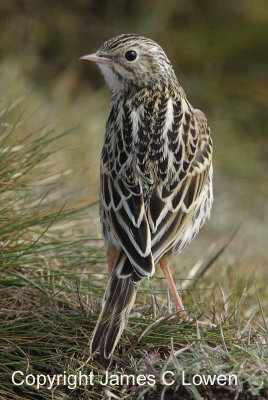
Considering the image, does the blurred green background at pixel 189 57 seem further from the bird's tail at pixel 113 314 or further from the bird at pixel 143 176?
the bird's tail at pixel 113 314

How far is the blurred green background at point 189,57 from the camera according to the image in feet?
33.0

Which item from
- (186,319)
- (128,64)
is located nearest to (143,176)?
(186,319)

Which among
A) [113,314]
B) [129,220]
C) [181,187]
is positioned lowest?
[113,314]

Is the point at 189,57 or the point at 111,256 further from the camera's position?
the point at 189,57

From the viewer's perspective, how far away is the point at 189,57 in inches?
436

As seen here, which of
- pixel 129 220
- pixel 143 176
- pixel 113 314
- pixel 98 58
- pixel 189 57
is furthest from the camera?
pixel 189 57

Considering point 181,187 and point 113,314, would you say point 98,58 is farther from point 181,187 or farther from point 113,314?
point 113,314

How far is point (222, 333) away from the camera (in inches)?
165

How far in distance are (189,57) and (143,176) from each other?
22.3 feet

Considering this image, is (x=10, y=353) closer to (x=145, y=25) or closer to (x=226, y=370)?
(x=226, y=370)

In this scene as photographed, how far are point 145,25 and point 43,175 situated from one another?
538cm

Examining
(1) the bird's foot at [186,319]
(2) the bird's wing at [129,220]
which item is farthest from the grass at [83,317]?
(2) the bird's wing at [129,220]

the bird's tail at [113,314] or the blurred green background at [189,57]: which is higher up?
the blurred green background at [189,57]

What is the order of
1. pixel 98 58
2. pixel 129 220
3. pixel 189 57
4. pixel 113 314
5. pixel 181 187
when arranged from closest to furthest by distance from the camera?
pixel 113 314 → pixel 129 220 → pixel 181 187 → pixel 98 58 → pixel 189 57
